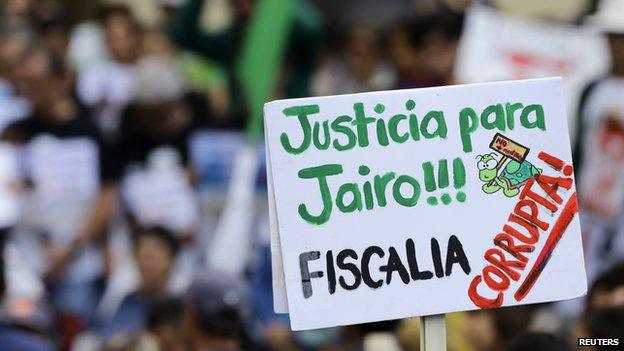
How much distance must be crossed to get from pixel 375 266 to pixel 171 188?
172 inches

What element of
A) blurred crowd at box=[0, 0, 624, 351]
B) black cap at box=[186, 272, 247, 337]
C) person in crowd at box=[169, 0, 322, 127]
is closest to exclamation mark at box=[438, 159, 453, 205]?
blurred crowd at box=[0, 0, 624, 351]

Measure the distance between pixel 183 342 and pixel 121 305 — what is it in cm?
113

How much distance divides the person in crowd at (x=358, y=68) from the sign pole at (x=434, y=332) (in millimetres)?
7262

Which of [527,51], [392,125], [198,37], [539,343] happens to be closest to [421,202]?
[392,125]

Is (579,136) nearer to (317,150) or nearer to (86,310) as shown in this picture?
(86,310)

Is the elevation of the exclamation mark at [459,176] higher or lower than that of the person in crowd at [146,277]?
higher

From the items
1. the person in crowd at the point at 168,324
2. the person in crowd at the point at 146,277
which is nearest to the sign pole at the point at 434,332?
the person in crowd at the point at 168,324

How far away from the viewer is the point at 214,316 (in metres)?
5.59

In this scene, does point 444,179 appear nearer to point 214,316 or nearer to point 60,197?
point 214,316

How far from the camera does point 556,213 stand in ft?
12.3

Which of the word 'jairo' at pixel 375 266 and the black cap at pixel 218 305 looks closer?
the word 'jairo' at pixel 375 266

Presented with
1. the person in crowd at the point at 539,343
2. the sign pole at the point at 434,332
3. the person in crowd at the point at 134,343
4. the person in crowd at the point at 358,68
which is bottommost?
the person in crowd at the point at 134,343

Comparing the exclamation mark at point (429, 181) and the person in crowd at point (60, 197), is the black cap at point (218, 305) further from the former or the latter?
the exclamation mark at point (429, 181)

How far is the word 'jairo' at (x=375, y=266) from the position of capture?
11.7 ft
